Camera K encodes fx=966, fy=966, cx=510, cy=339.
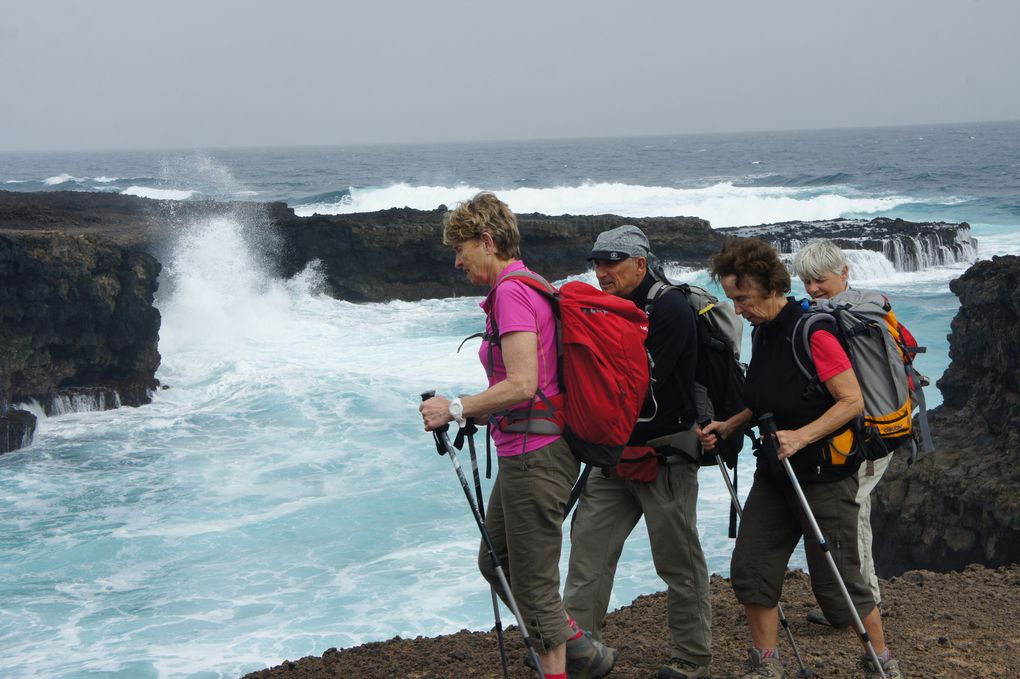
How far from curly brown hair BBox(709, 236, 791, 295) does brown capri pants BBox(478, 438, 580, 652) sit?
83cm

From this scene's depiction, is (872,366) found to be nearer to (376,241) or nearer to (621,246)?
(621,246)

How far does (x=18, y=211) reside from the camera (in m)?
18.2

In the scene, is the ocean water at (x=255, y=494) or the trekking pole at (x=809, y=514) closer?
the trekking pole at (x=809, y=514)

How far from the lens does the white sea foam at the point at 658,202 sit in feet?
133

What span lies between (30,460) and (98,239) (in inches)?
166

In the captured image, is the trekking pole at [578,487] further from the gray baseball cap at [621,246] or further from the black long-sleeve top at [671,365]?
the gray baseball cap at [621,246]

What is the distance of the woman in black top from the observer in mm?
3166

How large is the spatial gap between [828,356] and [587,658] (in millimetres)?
1354

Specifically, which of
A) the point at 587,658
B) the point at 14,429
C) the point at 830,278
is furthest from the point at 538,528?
the point at 14,429

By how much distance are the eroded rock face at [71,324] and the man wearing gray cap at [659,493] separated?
10922 mm

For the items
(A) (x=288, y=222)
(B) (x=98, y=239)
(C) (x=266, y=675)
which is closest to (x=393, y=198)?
(A) (x=288, y=222)

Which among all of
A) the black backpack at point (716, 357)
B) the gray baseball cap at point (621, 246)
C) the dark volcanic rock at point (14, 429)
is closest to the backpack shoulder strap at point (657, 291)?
the black backpack at point (716, 357)

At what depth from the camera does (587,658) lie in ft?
11.3

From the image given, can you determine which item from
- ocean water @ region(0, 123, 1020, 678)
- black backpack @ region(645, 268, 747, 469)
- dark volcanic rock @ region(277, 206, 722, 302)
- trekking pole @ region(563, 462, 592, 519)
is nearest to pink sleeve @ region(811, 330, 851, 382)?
black backpack @ region(645, 268, 747, 469)
